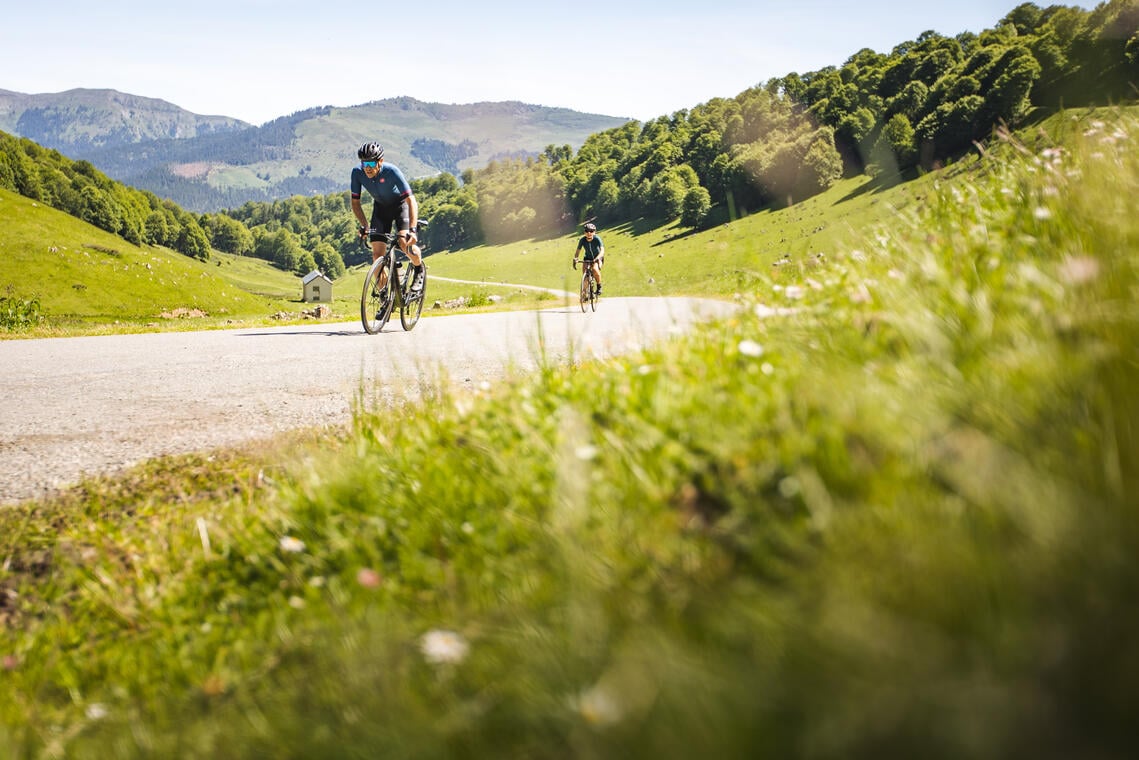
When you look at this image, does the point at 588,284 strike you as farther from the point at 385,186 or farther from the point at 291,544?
the point at 291,544

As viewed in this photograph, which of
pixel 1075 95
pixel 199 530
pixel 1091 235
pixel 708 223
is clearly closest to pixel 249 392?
pixel 199 530

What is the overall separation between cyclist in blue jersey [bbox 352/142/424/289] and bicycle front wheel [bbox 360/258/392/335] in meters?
0.18

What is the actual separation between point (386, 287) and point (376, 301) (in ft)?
1.37

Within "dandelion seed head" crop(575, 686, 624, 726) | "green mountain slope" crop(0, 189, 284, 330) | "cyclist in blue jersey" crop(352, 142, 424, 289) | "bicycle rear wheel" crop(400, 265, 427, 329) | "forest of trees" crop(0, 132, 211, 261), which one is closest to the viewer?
"dandelion seed head" crop(575, 686, 624, 726)

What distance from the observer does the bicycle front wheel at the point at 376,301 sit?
12633mm

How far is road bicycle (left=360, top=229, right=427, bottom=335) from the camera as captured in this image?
12750 mm

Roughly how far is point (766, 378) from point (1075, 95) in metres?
109

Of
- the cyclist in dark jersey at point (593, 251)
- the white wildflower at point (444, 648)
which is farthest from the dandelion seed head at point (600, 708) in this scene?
the cyclist in dark jersey at point (593, 251)

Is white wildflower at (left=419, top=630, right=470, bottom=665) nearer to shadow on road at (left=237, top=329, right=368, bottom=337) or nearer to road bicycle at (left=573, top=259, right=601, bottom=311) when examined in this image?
shadow on road at (left=237, top=329, right=368, bottom=337)

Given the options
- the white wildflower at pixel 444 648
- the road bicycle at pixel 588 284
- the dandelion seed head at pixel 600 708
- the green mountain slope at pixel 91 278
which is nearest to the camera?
the dandelion seed head at pixel 600 708

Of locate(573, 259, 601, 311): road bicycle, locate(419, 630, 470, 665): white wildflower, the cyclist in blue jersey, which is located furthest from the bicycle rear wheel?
locate(419, 630, 470, 665): white wildflower

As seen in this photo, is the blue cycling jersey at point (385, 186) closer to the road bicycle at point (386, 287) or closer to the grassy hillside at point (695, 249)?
the road bicycle at point (386, 287)

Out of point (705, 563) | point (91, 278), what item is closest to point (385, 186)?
point (705, 563)

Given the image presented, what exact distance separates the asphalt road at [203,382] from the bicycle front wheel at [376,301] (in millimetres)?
894
